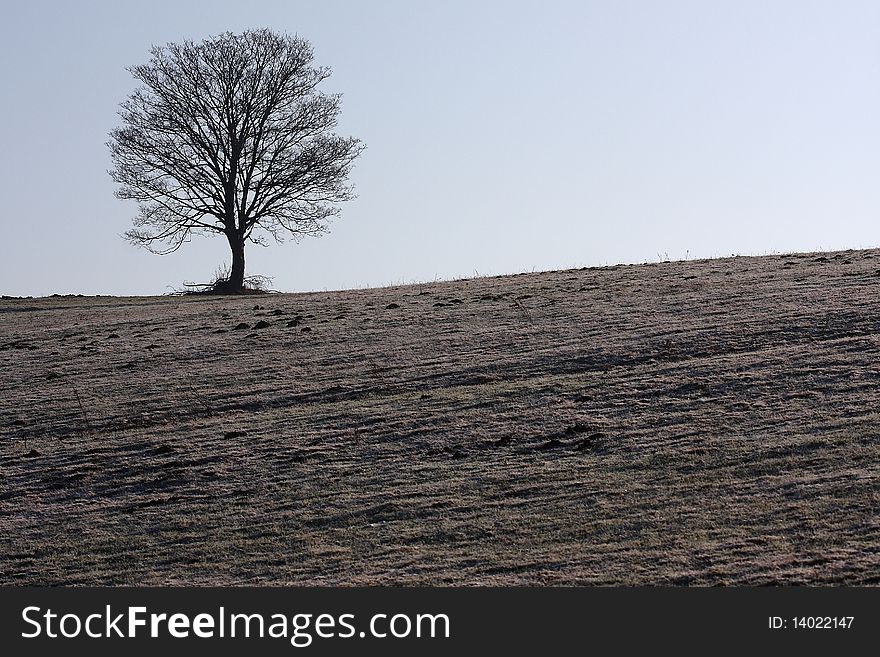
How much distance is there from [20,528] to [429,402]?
21.1 ft

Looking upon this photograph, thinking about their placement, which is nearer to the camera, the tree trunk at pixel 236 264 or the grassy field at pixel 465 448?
the grassy field at pixel 465 448

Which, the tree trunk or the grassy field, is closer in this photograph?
the grassy field

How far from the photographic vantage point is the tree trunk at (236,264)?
45.8 metres

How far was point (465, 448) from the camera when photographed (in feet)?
47.5

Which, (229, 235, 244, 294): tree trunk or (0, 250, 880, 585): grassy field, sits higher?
(229, 235, 244, 294): tree trunk

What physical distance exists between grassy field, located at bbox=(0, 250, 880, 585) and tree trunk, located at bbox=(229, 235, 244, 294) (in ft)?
63.6

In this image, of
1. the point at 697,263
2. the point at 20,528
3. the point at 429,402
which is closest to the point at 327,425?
the point at 429,402

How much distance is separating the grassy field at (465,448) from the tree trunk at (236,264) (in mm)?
19374

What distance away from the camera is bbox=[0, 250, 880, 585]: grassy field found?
34.3 ft

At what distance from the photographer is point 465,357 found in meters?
20.7

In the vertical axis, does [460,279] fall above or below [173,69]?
below

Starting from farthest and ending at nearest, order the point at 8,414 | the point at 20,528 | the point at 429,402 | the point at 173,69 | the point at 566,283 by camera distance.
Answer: the point at 173,69 < the point at 566,283 < the point at 8,414 < the point at 429,402 < the point at 20,528

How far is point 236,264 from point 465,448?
33.0 m

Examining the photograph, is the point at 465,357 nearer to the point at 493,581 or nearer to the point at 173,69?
the point at 493,581
